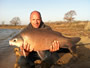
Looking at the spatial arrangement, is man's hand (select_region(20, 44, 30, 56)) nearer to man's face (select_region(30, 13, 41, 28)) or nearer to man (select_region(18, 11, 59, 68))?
man (select_region(18, 11, 59, 68))

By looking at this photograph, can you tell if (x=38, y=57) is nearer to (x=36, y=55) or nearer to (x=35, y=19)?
(x=36, y=55)

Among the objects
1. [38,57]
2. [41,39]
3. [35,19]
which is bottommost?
[38,57]

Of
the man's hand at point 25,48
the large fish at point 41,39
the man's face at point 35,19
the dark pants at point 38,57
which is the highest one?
the man's face at point 35,19

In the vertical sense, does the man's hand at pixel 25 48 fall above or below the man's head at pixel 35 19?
below

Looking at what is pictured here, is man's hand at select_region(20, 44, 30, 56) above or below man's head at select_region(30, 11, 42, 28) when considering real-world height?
below

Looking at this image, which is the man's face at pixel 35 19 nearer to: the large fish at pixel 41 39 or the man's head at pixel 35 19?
the man's head at pixel 35 19

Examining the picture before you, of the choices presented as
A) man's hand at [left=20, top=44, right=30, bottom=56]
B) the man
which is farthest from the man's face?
man's hand at [left=20, top=44, right=30, bottom=56]

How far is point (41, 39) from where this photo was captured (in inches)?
130

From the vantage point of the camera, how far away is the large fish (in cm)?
323

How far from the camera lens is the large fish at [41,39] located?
127 inches

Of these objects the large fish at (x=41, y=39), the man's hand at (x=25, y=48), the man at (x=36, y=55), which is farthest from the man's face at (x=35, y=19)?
the man's hand at (x=25, y=48)

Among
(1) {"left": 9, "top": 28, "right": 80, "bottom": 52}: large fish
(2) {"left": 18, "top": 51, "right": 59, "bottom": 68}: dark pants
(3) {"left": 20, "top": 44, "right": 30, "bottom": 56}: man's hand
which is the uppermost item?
(1) {"left": 9, "top": 28, "right": 80, "bottom": 52}: large fish

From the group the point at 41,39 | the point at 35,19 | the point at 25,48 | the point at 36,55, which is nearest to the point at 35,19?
the point at 35,19

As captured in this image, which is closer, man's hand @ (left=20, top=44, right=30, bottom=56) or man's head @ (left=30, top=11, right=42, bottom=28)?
man's hand @ (left=20, top=44, right=30, bottom=56)
